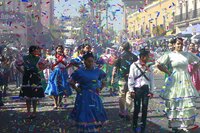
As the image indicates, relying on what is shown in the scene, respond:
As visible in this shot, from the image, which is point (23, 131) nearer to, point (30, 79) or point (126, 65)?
point (30, 79)

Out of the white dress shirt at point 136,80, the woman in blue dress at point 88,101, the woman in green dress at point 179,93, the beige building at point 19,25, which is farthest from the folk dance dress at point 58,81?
the beige building at point 19,25

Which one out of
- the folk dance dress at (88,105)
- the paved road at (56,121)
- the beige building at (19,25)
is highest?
the beige building at (19,25)

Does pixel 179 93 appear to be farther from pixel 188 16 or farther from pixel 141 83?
pixel 188 16

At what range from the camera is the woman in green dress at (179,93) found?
24.3 feet

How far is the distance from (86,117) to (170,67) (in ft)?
8.41

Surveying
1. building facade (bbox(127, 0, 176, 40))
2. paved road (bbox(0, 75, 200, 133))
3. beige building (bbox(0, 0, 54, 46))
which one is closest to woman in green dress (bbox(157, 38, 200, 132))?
paved road (bbox(0, 75, 200, 133))

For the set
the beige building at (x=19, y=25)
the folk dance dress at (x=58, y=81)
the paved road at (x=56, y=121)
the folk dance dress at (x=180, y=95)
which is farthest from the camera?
the beige building at (x=19, y=25)

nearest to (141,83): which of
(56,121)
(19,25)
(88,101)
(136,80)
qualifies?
(136,80)

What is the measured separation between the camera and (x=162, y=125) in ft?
27.9

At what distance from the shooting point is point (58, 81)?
36.9 ft

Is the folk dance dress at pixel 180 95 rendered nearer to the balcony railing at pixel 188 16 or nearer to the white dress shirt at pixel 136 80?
the white dress shirt at pixel 136 80

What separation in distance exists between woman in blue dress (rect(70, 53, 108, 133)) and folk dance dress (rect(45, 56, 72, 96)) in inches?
182

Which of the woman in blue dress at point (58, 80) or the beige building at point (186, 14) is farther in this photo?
the beige building at point (186, 14)

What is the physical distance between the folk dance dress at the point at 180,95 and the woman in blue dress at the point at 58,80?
14.2ft
